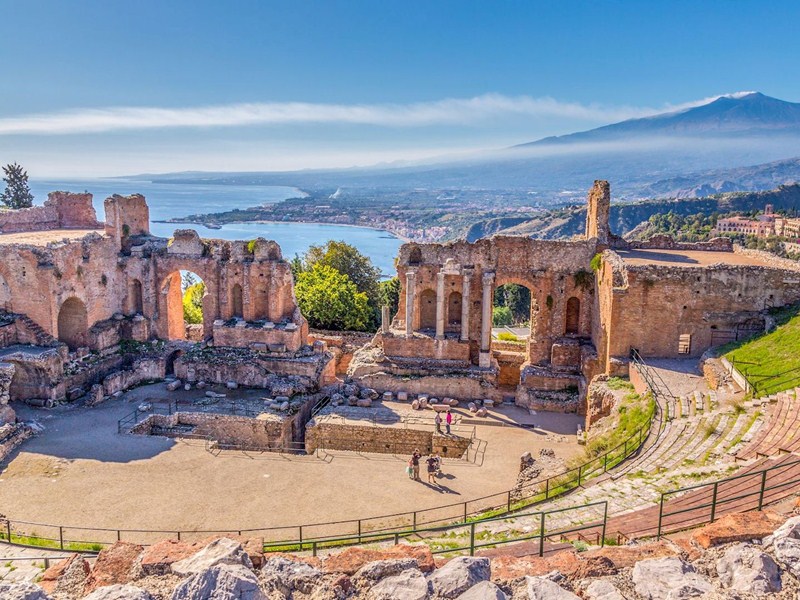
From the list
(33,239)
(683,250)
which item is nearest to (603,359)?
(683,250)

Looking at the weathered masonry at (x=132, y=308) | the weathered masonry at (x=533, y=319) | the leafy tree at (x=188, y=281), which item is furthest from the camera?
the leafy tree at (x=188, y=281)

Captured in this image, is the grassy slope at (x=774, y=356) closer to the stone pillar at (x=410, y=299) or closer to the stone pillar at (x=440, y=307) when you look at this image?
the stone pillar at (x=440, y=307)

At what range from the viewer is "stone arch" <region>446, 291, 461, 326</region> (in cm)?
2969

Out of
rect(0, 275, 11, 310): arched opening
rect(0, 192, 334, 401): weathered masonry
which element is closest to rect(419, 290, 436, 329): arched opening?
rect(0, 192, 334, 401): weathered masonry

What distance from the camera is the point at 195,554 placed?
26.3ft

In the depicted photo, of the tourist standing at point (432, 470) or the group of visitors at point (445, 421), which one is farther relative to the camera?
the group of visitors at point (445, 421)

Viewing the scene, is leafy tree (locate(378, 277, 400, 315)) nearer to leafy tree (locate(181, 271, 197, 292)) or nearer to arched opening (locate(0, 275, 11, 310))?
leafy tree (locate(181, 271, 197, 292))

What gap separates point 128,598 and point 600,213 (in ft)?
81.5

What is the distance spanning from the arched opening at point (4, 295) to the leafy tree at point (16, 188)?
1035 inches

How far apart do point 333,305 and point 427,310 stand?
8819mm

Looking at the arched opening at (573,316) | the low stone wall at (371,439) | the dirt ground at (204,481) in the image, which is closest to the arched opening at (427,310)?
the arched opening at (573,316)

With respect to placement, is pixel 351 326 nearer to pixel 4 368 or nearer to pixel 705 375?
pixel 4 368

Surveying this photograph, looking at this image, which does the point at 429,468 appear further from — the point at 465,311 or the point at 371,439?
the point at 465,311

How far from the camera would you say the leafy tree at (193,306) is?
137 feet
